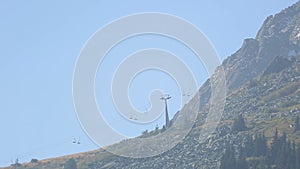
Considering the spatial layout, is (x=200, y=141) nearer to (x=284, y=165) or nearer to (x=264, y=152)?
(x=264, y=152)

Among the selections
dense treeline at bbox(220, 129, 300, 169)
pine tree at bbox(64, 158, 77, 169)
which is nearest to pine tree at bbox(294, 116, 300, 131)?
dense treeline at bbox(220, 129, 300, 169)

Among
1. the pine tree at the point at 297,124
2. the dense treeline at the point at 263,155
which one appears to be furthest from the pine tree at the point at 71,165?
the pine tree at the point at 297,124

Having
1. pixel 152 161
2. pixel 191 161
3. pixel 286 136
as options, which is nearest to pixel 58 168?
pixel 152 161

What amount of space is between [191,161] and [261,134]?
19891mm

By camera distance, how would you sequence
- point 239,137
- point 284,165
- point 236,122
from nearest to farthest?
point 284,165 < point 239,137 < point 236,122

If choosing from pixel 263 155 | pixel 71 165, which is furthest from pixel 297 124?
pixel 71 165

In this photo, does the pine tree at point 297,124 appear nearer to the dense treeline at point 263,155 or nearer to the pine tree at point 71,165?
the dense treeline at point 263,155

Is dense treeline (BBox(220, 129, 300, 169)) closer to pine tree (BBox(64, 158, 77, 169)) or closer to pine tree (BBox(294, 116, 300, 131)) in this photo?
pine tree (BBox(294, 116, 300, 131))

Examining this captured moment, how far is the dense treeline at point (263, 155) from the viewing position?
129m

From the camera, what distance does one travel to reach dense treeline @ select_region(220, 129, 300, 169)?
129 m

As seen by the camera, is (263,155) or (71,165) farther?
(71,165)

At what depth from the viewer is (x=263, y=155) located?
5517 inches

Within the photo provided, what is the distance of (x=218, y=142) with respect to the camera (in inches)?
6319

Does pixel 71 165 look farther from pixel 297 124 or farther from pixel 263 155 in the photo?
pixel 297 124
